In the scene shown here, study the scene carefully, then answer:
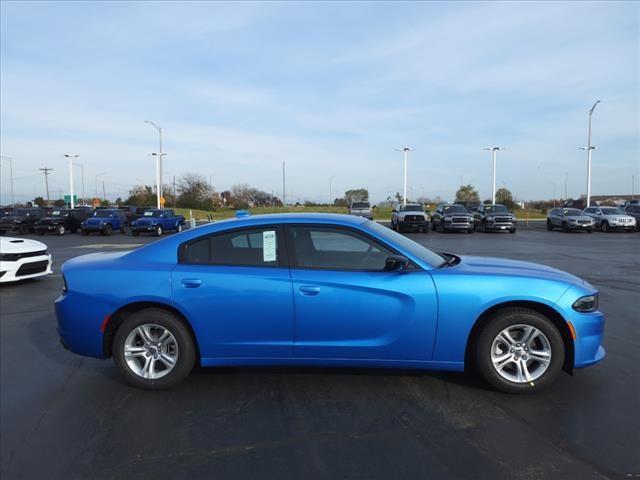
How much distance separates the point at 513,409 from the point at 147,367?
10.1ft

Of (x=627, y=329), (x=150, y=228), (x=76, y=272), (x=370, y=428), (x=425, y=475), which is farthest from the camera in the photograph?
(x=150, y=228)

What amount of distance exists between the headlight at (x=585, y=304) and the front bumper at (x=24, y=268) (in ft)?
30.9

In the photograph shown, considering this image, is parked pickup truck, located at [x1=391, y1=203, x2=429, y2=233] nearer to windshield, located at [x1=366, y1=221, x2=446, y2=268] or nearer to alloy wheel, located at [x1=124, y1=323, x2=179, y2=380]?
windshield, located at [x1=366, y1=221, x2=446, y2=268]

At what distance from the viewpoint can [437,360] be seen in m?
3.81

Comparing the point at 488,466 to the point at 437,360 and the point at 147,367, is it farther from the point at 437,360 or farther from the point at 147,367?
the point at 147,367

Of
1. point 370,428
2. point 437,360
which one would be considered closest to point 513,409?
point 437,360

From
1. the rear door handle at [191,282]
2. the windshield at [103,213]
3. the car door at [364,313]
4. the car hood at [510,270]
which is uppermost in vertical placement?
the windshield at [103,213]

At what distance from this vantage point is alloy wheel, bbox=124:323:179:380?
4012 mm

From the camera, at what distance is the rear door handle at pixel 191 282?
3.93 metres

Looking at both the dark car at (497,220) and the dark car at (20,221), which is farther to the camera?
the dark car at (20,221)

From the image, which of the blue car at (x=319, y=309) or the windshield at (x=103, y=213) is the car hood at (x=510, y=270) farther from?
the windshield at (x=103, y=213)

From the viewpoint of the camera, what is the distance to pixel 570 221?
1145 inches

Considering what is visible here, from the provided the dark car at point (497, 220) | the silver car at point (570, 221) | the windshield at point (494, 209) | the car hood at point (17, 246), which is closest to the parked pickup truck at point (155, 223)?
the car hood at point (17, 246)

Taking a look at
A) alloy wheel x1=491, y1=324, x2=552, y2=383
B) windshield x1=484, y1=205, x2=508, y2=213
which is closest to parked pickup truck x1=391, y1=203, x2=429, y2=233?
windshield x1=484, y1=205, x2=508, y2=213
